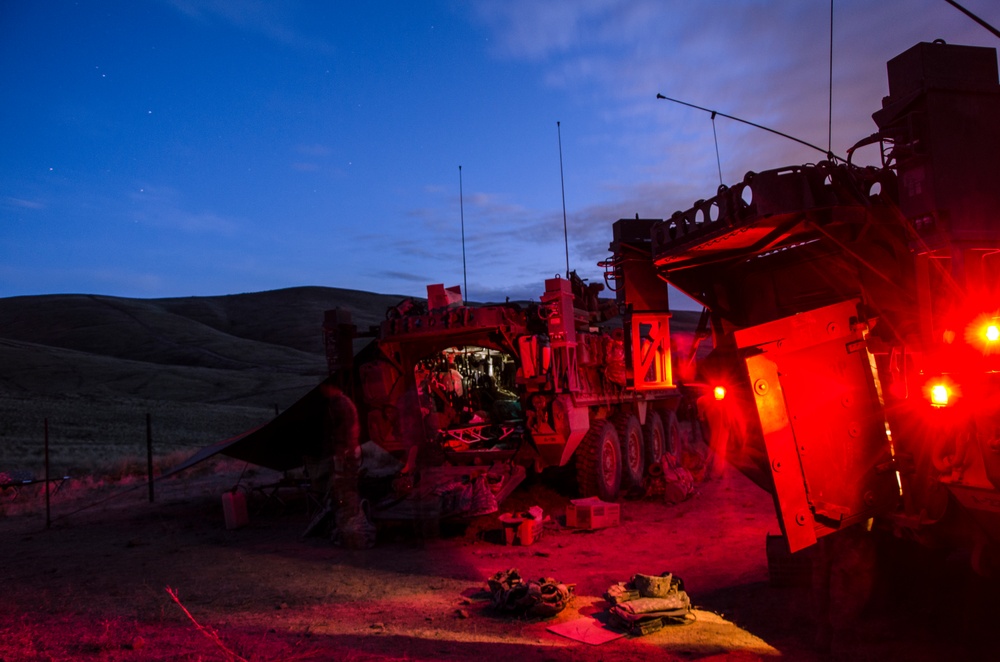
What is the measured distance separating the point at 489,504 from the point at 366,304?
93232 mm

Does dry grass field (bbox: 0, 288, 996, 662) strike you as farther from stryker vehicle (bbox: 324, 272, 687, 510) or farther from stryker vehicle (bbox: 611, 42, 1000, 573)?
stryker vehicle (bbox: 324, 272, 687, 510)

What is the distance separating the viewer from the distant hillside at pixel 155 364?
28656mm

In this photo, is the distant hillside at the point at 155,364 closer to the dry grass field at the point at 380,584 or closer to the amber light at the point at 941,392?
the dry grass field at the point at 380,584

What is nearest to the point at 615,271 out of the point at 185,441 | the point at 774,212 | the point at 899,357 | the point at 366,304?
the point at 774,212

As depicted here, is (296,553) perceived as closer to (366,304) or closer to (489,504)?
(489,504)

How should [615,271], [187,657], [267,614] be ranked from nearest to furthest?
[187,657], [267,614], [615,271]

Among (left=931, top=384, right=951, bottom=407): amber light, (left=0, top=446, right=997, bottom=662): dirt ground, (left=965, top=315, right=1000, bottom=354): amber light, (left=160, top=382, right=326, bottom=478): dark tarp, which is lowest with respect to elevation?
(left=0, top=446, right=997, bottom=662): dirt ground

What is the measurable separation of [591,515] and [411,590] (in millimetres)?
3397

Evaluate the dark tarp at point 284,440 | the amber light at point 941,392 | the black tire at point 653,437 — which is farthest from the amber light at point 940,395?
the black tire at point 653,437

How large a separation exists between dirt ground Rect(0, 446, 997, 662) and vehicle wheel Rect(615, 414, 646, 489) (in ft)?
2.25

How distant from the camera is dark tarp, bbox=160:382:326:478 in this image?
11961 millimetres

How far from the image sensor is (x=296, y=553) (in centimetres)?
961

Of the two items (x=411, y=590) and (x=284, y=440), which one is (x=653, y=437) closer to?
(x=284, y=440)

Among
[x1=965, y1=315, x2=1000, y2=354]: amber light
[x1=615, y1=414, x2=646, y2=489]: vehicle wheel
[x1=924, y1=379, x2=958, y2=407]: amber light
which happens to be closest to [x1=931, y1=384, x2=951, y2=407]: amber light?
[x1=924, y1=379, x2=958, y2=407]: amber light
